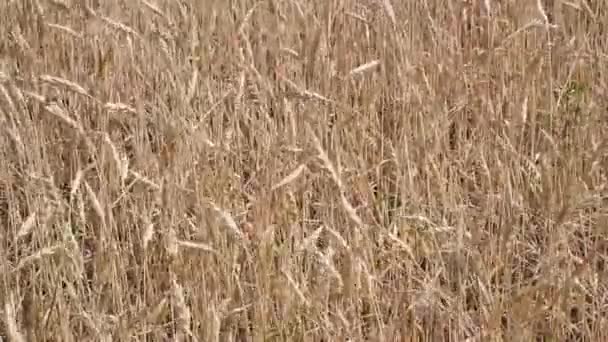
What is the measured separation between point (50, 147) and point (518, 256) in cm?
→ 97

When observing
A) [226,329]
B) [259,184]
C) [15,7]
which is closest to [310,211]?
[259,184]

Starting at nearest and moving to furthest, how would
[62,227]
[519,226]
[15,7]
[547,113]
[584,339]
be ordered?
[584,339] < [62,227] < [519,226] < [547,113] < [15,7]

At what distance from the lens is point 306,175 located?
1.65 m

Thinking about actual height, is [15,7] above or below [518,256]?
above

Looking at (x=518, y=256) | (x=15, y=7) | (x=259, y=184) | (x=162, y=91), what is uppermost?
(x=15, y=7)

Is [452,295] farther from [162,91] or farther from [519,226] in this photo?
[162,91]

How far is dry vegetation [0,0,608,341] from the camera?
1.38 metres

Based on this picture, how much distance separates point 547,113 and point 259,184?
619mm

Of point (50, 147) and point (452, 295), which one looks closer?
point (452, 295)


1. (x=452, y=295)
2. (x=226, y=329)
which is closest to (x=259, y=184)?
(x=226, y=329)

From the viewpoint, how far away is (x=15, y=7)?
81.4 inches

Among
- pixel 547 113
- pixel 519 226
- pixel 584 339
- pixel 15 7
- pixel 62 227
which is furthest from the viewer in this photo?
pixel 15 7

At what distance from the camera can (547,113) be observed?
178cm

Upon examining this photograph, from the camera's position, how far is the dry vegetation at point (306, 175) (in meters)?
1.38
